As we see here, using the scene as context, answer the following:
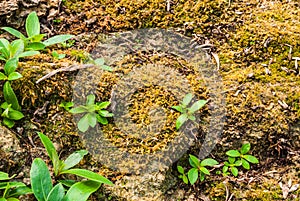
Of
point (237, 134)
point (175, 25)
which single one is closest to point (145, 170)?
point (237, 134)

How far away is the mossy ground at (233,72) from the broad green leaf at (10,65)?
0.35 feet

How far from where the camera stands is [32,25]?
246 centimetres

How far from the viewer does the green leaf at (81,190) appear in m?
2.00

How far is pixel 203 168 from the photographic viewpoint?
232 cm

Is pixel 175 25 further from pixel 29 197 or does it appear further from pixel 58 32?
pixel 29 197

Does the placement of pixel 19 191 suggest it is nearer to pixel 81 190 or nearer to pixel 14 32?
pixel 81 190

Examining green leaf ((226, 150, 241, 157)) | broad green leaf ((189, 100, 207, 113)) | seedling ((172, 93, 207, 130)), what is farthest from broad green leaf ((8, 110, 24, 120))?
green leaf ((226, 150, 241, 157))

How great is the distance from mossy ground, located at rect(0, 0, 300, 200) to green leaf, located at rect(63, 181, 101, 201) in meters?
0.19

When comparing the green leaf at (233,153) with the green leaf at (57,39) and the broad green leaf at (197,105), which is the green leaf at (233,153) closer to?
the broad green leaf at (197,105)

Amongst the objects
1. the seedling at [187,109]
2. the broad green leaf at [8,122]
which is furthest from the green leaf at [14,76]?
the seedling at [187,109]

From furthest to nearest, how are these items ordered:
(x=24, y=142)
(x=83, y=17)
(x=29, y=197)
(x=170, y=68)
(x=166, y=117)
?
(x=83, y=17), (x=170, y=68), (x=166, y=117), (x=24, y=142), (x=29, y=197)

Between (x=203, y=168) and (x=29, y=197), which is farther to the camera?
(x=203, y=168)

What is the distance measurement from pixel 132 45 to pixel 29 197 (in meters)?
1.21

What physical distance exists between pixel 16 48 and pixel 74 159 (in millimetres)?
769
